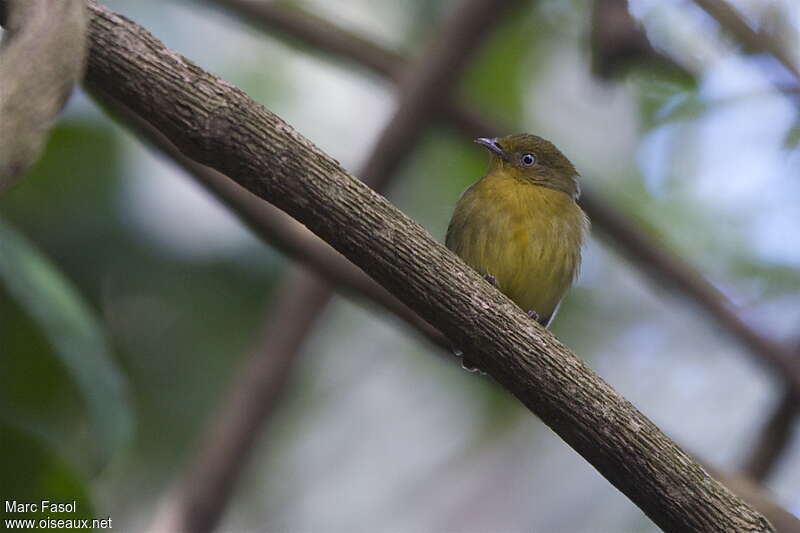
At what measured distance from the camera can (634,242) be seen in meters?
6.18

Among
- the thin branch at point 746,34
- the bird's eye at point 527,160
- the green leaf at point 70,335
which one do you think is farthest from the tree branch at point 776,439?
the green leaf at point 70,335

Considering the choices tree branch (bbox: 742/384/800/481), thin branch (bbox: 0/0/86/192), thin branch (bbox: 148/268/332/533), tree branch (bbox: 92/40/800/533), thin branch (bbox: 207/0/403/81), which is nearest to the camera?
thin branch (bbox: 0/0/86/192)

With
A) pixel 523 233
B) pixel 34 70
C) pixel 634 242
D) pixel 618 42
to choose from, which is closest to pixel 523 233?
pixel 523 233

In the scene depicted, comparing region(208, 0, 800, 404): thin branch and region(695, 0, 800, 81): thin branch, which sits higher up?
region(695, 0, 800, 81): thin branch

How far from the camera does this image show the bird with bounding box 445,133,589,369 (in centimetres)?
484

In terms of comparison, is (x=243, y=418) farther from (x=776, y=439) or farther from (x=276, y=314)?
(x=776, y=439)

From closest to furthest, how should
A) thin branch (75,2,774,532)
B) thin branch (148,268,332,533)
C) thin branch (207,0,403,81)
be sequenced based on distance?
thin branch (75,2,774,532) < thin branch (148,268,332,533) < thin branch (207,0,403,81)

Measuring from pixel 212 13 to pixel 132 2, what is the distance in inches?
24.8

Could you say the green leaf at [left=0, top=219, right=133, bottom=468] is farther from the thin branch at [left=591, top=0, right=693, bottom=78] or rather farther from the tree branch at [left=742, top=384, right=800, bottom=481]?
the tree branch at [left=742, top=384, right=800, bottom=481]

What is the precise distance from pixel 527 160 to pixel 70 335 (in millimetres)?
2347

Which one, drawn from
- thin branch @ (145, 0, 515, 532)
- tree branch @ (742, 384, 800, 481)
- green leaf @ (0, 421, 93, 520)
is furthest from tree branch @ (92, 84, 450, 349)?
tree branch @ (742, 384, 800, 481)

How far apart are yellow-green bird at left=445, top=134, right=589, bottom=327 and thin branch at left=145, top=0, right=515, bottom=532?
957mm

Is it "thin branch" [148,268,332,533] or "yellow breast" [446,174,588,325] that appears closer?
"yellow breast" [446,174,588,325]

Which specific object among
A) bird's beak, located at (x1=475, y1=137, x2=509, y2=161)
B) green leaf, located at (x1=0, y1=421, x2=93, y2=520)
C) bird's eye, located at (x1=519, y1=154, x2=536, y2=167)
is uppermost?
bird's eye, located at (x1=519, y1=154, x2=536, y2=167)
